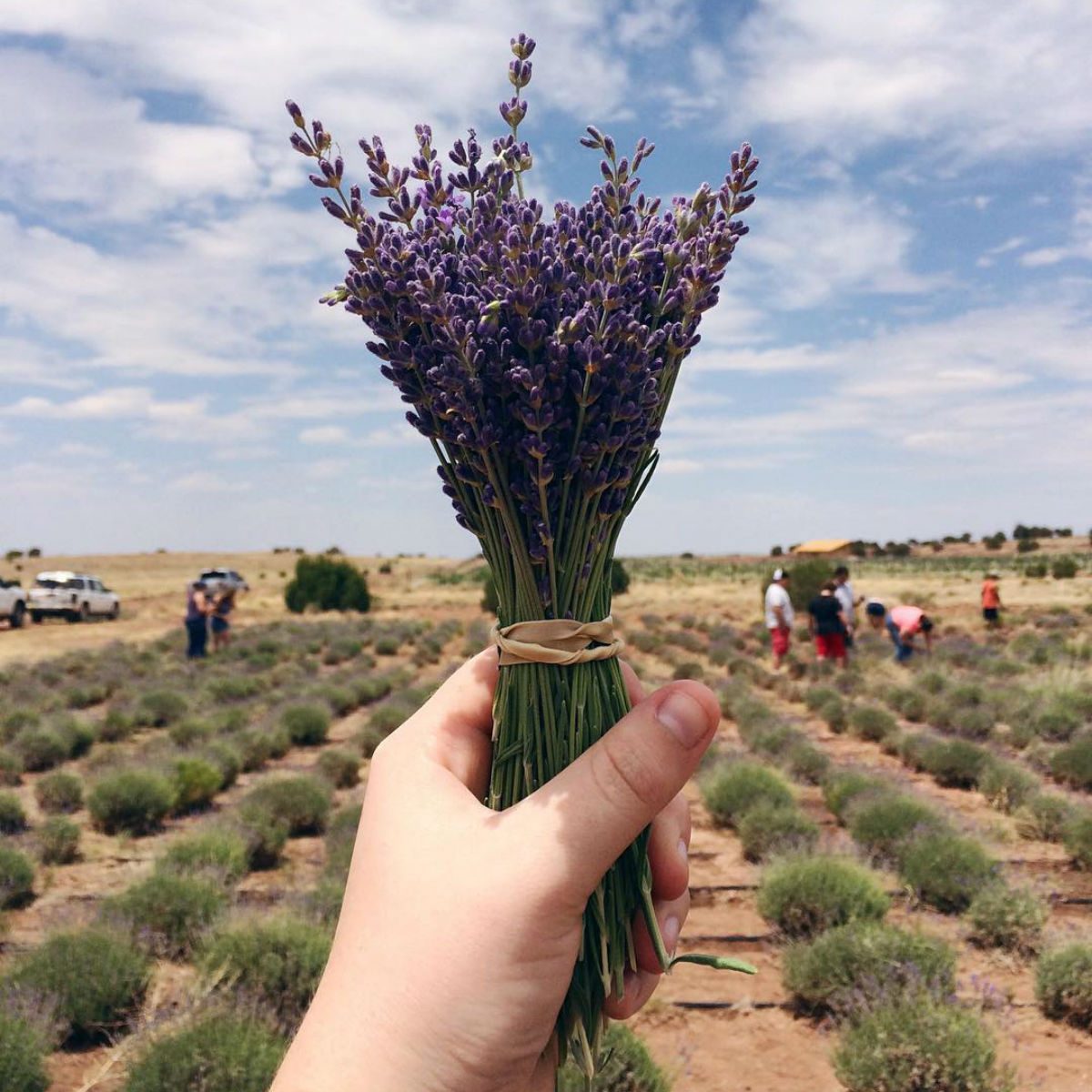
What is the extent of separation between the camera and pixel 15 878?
6.77m

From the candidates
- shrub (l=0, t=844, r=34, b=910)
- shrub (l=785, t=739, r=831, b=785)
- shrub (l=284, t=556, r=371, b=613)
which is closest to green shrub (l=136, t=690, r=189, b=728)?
shrub (l=0, t=844, r=34, b=910)

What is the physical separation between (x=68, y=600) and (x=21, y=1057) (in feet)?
109

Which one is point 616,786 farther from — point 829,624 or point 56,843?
point 829,624

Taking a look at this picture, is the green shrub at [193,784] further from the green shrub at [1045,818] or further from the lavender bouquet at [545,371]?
the lavender bouquet at [545,371]

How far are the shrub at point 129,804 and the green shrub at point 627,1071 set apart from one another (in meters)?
5.96

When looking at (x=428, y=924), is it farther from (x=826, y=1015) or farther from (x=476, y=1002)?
(x=826, y=1015)

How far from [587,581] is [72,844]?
7.61m

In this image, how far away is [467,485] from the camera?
1865 mm

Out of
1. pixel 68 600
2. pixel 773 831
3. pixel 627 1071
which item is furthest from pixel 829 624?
pixel 68 600

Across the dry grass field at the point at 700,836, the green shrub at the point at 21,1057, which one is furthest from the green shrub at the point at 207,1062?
the green shrub at the point at 21,1057

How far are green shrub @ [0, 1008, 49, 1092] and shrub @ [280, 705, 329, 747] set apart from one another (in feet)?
27.0

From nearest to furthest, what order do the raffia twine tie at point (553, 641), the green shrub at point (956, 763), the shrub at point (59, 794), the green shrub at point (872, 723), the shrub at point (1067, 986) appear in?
the raffia twine tie at point (553, 641)
the shrub at point (1067, 986)
the shrub at point (59, 794)
the green shrub at point (956, 763)
the green shrub at point (872, 723)

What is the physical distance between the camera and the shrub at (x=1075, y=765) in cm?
932

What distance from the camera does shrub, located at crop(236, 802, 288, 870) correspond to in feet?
25.0
